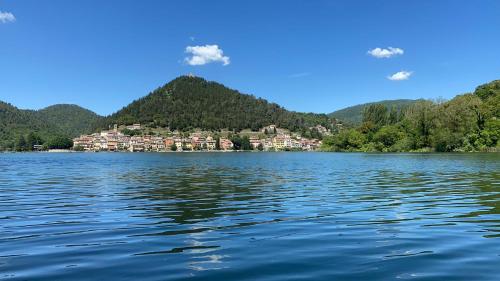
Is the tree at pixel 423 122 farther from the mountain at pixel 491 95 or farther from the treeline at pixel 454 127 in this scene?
the mountain at pixel 491 95

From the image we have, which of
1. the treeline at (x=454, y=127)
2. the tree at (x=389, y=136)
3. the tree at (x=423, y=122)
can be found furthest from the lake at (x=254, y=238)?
the tree at (x=389, y=136)

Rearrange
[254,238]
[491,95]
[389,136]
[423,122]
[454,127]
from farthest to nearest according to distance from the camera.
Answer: [491,95] < [389,136] < [423,122] < [454,127] < [254,238]

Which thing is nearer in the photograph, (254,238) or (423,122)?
(254,238)

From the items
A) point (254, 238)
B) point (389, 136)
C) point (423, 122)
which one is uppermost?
point (423, 122)

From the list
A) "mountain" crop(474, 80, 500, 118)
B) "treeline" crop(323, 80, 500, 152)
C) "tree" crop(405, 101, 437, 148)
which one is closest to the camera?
"treeline" crop(323, 80, 500, 152)

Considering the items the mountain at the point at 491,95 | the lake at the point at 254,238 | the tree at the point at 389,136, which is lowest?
the lake at the point at 254,238

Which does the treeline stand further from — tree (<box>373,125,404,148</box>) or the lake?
the lake

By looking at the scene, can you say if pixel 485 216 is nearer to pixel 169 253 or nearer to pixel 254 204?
pixel 254 204

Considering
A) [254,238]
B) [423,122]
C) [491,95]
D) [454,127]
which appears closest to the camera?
[254,238]

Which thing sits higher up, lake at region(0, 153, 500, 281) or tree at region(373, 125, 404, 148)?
tree at region(373, 125, 404, 148)

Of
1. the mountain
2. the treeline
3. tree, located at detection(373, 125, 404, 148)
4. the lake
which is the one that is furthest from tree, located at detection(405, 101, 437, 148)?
the lake

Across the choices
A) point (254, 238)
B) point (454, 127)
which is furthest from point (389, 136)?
point (254, 238)

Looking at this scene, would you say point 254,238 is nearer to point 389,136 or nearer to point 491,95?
point 389,136

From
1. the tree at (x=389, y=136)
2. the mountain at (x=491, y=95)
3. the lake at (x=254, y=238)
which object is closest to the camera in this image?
the lake at (x=254, y=238)
